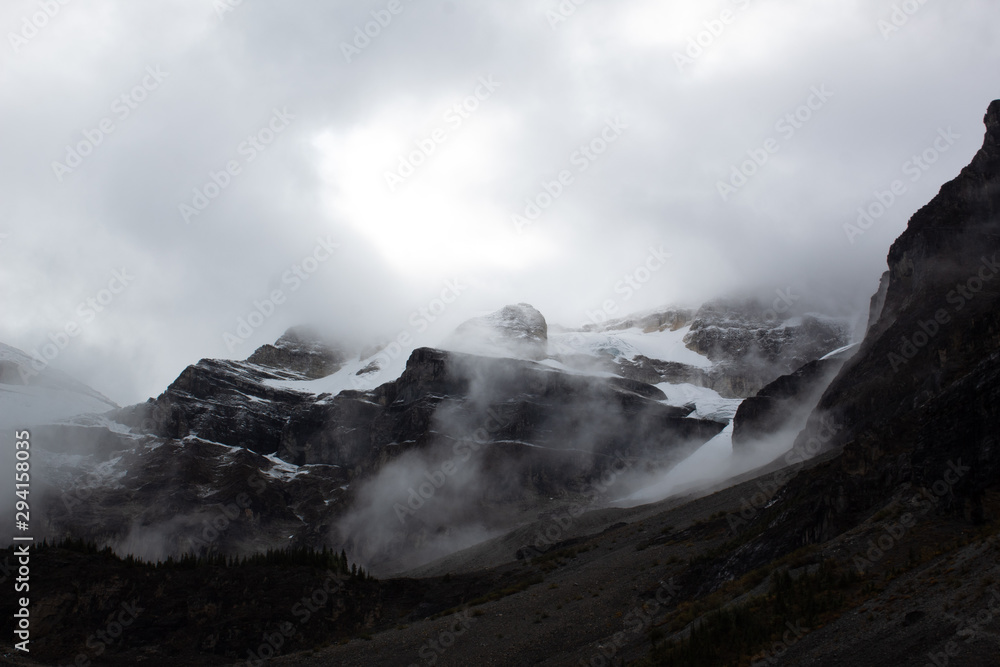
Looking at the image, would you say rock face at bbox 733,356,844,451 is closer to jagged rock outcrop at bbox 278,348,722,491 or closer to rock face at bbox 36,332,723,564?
rock face at bbox 36,332,723,564

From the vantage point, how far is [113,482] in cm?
17125

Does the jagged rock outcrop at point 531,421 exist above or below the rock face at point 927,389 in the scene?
above

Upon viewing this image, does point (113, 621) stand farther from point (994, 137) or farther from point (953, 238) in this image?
point (994, 137)

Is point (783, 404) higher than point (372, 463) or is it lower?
lower

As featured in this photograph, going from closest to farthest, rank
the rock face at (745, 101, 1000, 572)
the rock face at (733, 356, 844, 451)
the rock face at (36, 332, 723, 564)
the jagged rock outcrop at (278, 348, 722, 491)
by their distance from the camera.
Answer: the rock face at (745, 101, 1000, 572)
the rock face at (733, 356, 844, 451)
the rock face at (36, 332, 723, 564)
the jagged rock outcrop at (278, 348, 722, 491)

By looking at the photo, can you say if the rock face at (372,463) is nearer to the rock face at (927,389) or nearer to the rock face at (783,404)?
the rock face at (783,404)

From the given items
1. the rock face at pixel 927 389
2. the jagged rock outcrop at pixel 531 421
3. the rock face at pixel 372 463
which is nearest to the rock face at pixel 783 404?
the rock face at pixel 927 389

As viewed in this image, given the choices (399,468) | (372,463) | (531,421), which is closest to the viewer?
(399,468)

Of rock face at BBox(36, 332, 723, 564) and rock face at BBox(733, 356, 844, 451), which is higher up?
rock face at BBox(36, 332, 723, 564)

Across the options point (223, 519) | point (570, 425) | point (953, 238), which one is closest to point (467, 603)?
point (953, 238)

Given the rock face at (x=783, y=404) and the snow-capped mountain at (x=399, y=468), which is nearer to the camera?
the rock face at (x=783, y=404)

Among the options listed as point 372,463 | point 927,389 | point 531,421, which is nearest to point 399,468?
point 372,463

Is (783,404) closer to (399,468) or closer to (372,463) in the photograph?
(399,468)

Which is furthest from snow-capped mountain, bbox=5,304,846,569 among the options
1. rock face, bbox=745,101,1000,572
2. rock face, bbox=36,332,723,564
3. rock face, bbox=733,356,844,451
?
rock face, bbox=745,101,1000,572
